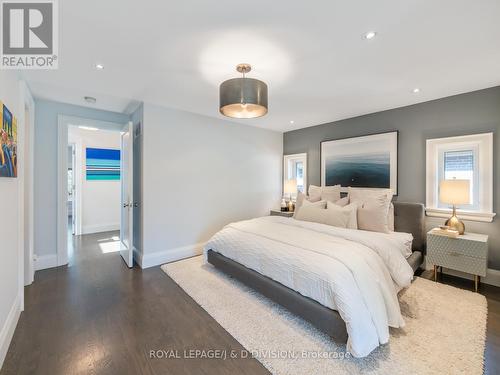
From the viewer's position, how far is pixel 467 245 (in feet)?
8.64

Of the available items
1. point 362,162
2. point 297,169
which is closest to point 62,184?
point 297,169

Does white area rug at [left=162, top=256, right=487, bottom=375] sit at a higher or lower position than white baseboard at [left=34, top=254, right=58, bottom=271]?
lower

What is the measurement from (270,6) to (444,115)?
9.77 feet

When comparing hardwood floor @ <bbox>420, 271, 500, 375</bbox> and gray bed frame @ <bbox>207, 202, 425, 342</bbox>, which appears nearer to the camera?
hardwood floor @ <bbox>420, 271, 500, 375</bbox>

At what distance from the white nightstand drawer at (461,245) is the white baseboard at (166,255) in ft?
11.0

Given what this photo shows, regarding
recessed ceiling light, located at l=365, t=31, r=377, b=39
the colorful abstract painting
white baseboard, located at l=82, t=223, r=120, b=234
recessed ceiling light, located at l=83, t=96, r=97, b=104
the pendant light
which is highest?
recessed ceiling light, located at l=83, t=96, r=97, b=104

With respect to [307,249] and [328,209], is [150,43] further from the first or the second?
[328,209]

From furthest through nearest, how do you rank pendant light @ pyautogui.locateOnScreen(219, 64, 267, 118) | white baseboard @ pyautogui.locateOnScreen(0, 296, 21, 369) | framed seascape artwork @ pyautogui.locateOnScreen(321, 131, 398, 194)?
framed seascape artwork @ pyautogui.locateOnScreen(321, 131, 398, 194)
pendant light @ pyautogui.locateOnScreen(219, 64, 267, 118)
white baseboard @ pyautogui.locateOnScreen(0, 296, 21, 369)

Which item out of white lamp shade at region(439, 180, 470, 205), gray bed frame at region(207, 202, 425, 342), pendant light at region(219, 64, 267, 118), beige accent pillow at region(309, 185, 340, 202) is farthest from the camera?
beige accent pillow at region(309, 185, 340, 202)

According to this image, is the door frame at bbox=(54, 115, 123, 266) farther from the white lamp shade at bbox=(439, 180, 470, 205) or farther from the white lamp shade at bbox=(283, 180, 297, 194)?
the white lamp shade at bbox=(439, 180, 470, 205)

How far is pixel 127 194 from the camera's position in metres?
3.52

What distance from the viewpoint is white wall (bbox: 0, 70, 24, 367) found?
170 cm

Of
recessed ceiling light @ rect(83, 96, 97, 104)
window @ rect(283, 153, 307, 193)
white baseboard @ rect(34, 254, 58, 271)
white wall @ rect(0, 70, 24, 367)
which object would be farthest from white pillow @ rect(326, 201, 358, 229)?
white baseboard @ rect(34, 254, 58, 271)

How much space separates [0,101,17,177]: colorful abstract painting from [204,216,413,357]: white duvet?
7.05 feet
